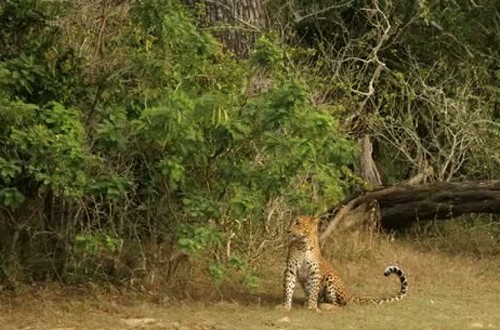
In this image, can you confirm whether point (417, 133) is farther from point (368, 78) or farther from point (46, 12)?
point (46, 12)

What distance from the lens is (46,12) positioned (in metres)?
9.38

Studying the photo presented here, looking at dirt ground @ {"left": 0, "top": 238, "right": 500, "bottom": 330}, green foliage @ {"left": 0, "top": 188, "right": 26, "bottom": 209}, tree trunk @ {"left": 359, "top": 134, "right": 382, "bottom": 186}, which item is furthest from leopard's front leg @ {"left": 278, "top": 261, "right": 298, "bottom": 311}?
tree trunk @ {"left": 359, "top": 134, "right": 382, "bottom": 186}

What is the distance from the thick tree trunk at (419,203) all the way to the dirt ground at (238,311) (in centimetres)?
194

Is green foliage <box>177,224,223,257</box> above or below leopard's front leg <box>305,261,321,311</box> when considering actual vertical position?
above

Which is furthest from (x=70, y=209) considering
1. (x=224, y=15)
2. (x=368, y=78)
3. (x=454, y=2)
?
(x=454, y=2)

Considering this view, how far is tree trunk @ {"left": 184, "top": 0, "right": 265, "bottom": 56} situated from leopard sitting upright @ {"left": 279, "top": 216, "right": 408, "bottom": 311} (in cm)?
349

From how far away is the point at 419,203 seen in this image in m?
13.1

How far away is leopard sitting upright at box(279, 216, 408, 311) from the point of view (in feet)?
31.3

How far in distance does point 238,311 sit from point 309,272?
2.60 ft

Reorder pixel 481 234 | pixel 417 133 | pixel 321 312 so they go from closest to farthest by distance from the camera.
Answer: pixel 321 312
pixel 481 234
pixel 417 133

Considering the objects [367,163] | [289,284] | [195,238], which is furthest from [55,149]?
[367,163]

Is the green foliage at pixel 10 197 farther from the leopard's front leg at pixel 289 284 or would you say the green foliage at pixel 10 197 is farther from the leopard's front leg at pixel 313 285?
the leopard's front leg at pixel 313 285

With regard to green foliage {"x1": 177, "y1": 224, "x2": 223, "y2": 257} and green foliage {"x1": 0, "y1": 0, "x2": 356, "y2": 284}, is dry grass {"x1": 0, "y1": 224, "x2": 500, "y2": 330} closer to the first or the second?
green foliage {"x1": 0, "y1": 0, "x2": 356, "y2": 284}

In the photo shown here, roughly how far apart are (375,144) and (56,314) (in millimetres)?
7483
